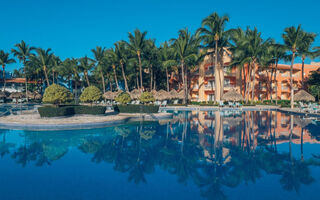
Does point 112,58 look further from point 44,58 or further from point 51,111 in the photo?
point 51,111

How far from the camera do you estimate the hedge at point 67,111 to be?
1495 cm

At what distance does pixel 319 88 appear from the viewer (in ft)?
102

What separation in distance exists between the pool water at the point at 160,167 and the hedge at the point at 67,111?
193 inches

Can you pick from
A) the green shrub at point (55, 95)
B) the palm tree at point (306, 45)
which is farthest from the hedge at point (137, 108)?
the palm tree at point (306, 45)

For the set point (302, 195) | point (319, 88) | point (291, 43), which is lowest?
point (302, 195)

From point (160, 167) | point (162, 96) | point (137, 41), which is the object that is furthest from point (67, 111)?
point (162, 96)

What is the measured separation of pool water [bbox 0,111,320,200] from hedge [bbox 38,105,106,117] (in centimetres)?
490

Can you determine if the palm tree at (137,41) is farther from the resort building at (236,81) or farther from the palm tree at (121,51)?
the resort building at (236,81)

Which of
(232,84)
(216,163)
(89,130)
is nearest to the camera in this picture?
(216,163)

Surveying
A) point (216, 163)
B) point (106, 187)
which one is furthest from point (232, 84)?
point (106, 187)

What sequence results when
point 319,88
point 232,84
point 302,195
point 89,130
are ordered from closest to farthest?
1. point 302,195
2. point 89,130
3. point 319,88
4. point 232,84

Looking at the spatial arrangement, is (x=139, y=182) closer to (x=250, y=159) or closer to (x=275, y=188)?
(x=275, y=188)

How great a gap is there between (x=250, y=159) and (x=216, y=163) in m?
1.27

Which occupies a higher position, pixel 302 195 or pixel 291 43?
pixel 291 43
